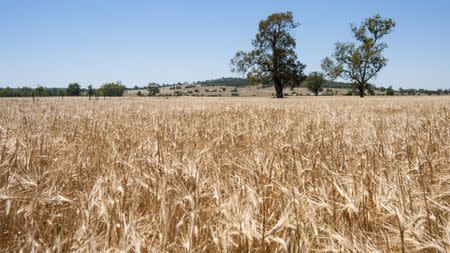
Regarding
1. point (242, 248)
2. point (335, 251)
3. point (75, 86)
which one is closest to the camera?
point (335, 251)

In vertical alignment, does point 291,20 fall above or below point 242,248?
above

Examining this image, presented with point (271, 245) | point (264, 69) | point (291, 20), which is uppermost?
point (291, 20)

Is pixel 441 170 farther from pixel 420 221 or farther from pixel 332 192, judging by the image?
pixel 420 221

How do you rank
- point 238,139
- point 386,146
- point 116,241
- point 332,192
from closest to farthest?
point 116,241 → point 332,192 → point 386,146 → point 238,139

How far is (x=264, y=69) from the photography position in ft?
162

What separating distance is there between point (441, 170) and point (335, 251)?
1723mm

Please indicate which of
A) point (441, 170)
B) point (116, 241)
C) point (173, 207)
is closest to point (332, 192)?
point (173, 207)

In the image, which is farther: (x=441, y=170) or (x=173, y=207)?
(x=441, y=170)

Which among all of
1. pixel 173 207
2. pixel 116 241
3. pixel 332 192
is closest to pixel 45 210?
pixel 116 241

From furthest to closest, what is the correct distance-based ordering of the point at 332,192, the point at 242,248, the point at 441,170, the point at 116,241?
1. the point at 441,170
2. the point at 332,192
3. the point at 116,241
4. the point at 242,248

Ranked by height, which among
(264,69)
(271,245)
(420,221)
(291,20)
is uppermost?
(291,20)

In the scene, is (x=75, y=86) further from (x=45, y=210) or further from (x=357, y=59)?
(x=45, y=210)

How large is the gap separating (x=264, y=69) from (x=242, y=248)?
49.4 metres

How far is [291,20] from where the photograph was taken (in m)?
49.0
